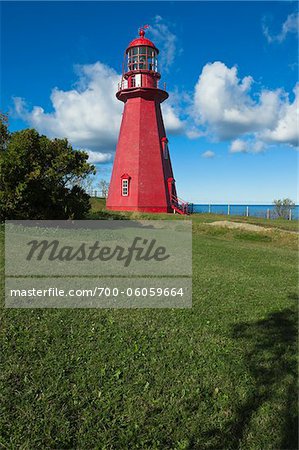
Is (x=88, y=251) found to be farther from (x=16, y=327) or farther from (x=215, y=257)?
(x=16, y=327)

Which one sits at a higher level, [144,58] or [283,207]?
[144,58]

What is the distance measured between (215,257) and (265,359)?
803cm

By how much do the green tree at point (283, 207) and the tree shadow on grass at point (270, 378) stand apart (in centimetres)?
3091

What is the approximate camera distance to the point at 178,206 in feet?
99.0

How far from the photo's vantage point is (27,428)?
392cm

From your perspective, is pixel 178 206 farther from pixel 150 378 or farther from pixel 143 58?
pixel 150 378

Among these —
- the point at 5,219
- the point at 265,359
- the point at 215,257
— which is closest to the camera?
the point at 265,359

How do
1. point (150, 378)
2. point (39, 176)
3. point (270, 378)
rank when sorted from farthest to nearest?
1. point (39, 176)
2. point (270, 378)
3. point (150, 378)

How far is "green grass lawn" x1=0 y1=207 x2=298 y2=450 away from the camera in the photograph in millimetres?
3945

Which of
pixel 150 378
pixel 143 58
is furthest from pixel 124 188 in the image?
pixel 150 378

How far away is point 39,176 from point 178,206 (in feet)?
53.5

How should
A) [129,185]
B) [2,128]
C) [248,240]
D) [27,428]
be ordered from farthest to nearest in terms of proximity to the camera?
[129,185] < [248,240] < [2,128] < [27,428]

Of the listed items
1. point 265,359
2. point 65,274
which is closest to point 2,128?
point 65,274

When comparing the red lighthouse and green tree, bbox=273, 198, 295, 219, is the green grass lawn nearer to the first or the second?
the red lighthouse
